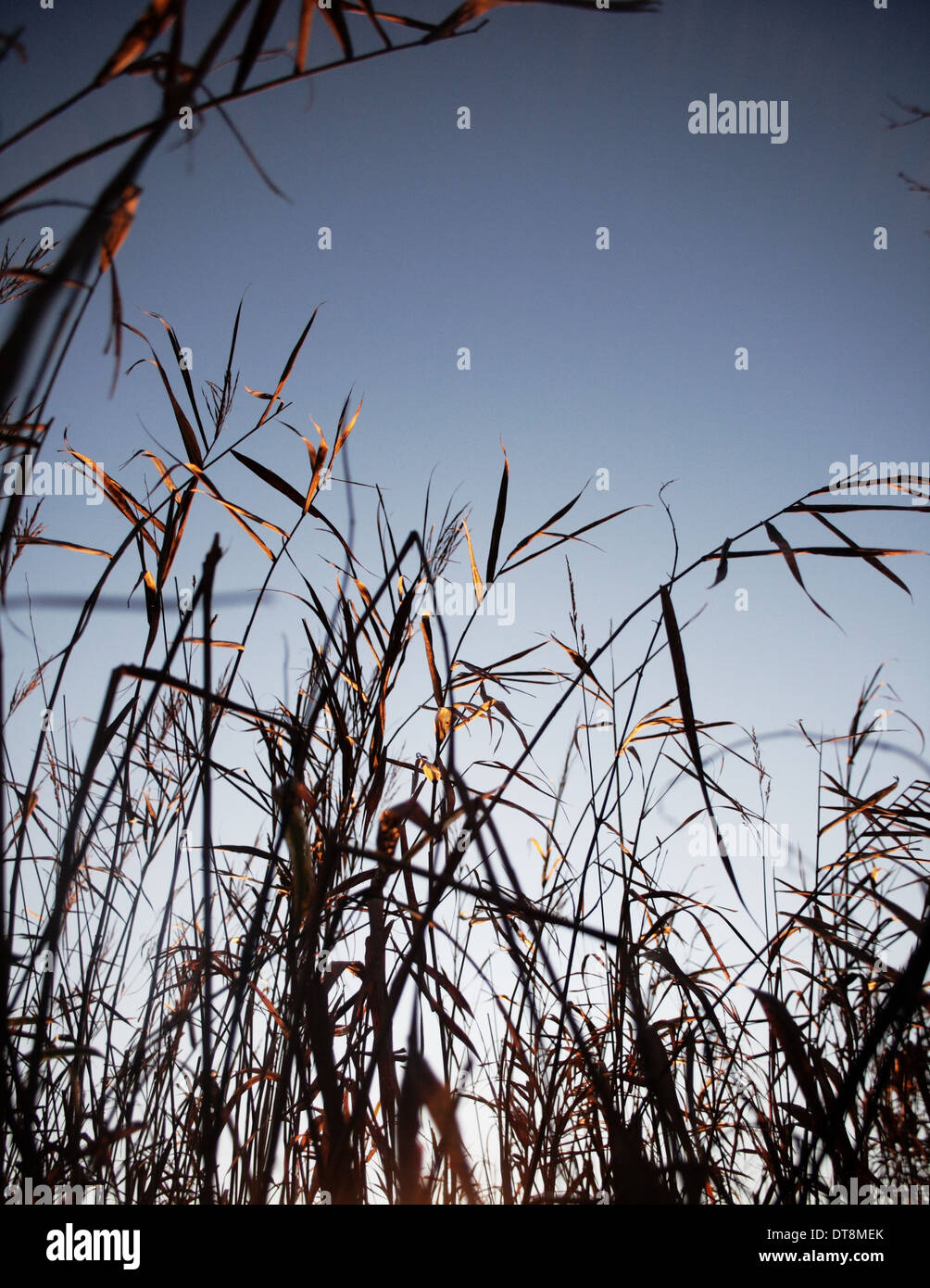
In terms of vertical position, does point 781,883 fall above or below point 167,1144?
above

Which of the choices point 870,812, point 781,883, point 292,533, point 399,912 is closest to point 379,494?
point 292,533

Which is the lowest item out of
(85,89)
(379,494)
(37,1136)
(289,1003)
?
(37,1136)

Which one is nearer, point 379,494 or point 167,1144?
point 167,1144

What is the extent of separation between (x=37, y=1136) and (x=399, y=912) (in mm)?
625

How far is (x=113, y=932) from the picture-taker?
1063 millimetres

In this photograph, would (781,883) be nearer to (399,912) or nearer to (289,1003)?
(399,912)
